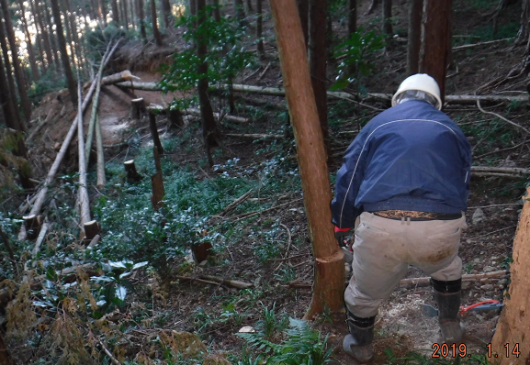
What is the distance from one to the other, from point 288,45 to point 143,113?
43.9 ft

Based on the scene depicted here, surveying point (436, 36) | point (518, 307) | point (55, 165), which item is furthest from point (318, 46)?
point (55, 165)

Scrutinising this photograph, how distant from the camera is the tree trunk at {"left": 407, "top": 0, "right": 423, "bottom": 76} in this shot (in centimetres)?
707

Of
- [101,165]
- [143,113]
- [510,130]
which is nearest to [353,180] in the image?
[510,130]

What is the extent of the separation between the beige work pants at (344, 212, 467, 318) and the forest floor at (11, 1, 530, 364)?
61cm

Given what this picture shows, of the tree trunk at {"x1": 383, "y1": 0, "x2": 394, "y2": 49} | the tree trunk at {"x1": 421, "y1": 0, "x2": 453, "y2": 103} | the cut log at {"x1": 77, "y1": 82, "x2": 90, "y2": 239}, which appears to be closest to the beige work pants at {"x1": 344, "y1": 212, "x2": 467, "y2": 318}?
the tree trunk at {"x1": 421, "y1": 0, "x2": 453, "y2": 103}

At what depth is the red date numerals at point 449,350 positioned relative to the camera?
2.93m

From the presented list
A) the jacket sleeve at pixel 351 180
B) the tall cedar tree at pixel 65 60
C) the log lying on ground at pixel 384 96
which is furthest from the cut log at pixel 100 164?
the jacket sleeve at pixel 351 180

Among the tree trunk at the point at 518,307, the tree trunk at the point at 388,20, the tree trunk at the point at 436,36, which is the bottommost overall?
the tree trunk at the point at 518,307

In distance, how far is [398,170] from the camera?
2486mm

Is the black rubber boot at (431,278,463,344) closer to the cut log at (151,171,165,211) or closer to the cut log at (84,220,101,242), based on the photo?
the cut log at (151,171,165,211)

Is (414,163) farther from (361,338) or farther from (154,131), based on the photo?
(154,131)

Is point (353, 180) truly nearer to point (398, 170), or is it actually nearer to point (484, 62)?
point (398, 170)

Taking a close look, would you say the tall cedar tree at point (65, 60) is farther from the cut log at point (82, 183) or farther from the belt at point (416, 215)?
the belt at point (416, 215)

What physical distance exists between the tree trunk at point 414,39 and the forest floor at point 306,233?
1467 millimetres
